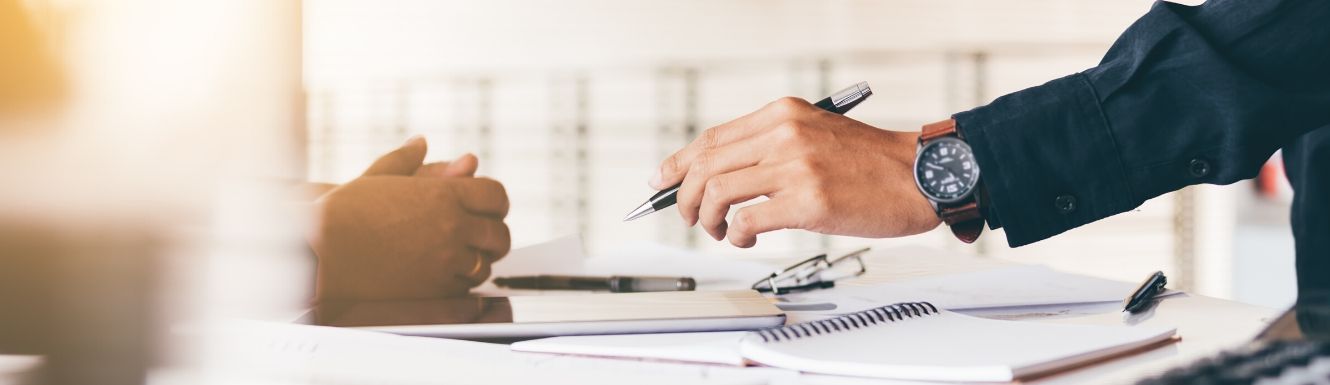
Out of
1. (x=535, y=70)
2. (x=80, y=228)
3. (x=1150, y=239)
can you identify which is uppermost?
(x=535, y=70)

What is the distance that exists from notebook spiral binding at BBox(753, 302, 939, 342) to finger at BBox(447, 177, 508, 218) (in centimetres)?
41

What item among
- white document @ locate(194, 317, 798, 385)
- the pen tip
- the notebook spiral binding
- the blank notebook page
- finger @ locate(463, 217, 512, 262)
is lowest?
white document @ locate(194, 317, 798, 385)

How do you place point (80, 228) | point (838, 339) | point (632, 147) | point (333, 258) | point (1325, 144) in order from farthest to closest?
point (632, 147)
point (1325, 144)
point (333, 258)
point (838, 339)
point (80, 228)

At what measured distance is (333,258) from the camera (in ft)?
2.41

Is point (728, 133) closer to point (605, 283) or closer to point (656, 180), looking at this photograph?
point (656, 180)

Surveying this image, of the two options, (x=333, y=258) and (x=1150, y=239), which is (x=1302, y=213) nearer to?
(x=333, y=258)

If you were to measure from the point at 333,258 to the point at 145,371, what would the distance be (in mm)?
425

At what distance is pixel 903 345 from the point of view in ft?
1.47

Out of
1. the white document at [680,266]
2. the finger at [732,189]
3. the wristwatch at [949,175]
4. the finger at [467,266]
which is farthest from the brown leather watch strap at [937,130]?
the finger at [467,266]

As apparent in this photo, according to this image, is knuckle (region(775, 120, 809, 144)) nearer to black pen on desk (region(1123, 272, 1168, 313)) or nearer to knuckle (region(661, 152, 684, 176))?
knuckle (region(661, 152, 684, 176))

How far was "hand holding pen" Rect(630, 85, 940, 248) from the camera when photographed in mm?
594

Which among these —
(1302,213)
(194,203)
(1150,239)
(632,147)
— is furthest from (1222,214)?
(194,203)

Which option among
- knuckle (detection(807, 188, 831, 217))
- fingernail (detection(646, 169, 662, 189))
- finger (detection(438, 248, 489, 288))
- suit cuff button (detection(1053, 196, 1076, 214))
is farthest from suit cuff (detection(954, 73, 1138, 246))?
finger (detection(438, 248, 489, 288))

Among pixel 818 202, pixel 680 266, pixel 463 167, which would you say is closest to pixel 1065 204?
pixel 818 202
